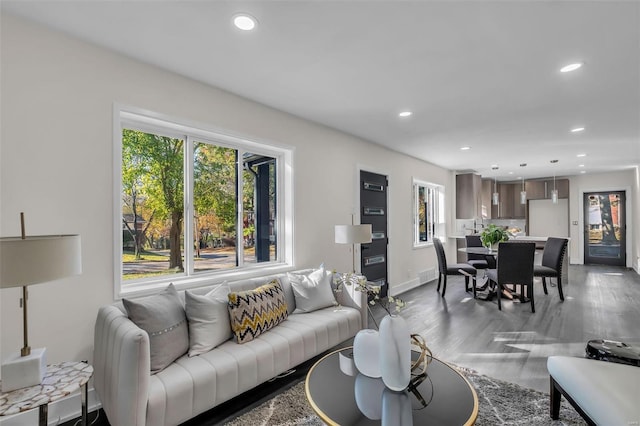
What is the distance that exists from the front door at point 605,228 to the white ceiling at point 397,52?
5.75m

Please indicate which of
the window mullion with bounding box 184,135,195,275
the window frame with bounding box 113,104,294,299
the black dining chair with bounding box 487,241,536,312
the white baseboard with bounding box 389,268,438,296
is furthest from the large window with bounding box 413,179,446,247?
the window mullion with bounding box 184,135,195,275

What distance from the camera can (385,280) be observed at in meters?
5.23

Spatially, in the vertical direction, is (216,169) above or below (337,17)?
below

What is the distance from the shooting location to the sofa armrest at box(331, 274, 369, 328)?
10.4 ft

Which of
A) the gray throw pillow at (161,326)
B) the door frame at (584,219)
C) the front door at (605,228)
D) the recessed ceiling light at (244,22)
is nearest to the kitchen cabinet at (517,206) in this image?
the door frame at (584,219)

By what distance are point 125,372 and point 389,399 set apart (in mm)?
1404

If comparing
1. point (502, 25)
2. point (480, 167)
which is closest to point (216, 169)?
point (502, 25)

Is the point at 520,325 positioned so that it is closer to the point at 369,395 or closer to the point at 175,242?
the point at 369,395

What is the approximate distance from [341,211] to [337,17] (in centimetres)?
275

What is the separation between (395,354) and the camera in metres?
1.59

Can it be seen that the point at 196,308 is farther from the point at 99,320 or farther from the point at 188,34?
the point at 188,34

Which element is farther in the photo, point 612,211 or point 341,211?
point 612,211

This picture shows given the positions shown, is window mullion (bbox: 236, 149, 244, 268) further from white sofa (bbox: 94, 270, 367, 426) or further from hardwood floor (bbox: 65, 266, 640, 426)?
hardwood floor (bbox: 65, 266, 640, 426)

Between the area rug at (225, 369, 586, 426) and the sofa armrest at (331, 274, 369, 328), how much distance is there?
101cm
